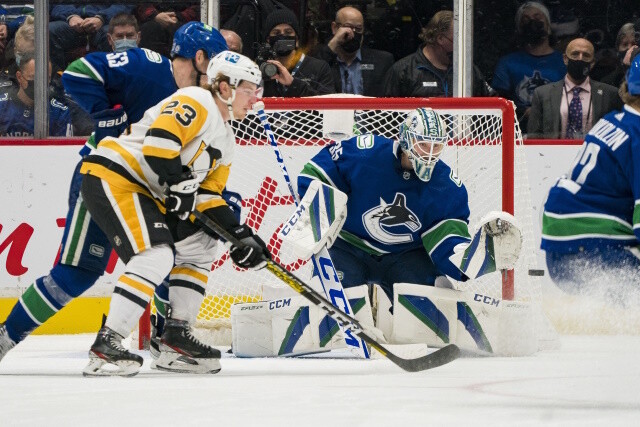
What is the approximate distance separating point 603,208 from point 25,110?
2852 mm

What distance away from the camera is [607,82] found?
204 inches

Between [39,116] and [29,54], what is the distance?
274 millimetres

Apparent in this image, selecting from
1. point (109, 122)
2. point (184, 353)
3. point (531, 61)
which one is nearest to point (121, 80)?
point (109, 122)

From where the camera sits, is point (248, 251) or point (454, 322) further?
point (454, 322)

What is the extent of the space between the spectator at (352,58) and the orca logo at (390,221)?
1069mm

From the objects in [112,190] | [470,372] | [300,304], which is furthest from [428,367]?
[112,190]

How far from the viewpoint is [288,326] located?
13.5 ft

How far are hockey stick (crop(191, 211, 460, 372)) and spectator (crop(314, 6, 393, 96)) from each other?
5.55 feet

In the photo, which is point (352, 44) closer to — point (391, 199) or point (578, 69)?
point (578, 69)

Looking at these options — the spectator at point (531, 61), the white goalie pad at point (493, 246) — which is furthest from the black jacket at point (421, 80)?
the white goalie pad at point (493, 246)

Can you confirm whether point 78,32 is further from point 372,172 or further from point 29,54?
point 372,172

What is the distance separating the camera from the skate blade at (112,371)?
11.0 feet

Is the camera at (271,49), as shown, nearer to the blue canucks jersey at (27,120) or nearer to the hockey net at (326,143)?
the hockey net at (326,143)

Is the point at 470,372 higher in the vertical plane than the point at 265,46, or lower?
lower
